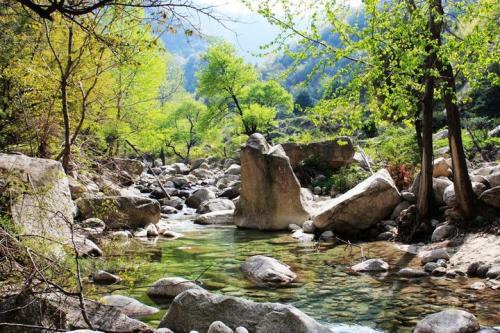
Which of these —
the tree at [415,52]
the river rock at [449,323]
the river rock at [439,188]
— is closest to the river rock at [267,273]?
the river rock at [449,323]

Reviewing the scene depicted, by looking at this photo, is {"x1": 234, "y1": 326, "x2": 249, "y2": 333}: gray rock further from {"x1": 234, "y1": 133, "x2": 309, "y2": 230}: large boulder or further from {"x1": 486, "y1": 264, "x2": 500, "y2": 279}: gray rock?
{"x1": 234, "y1": 133, "x2": 309, "y2": 230}: large boulder

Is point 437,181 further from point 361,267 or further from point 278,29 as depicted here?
point 278,29

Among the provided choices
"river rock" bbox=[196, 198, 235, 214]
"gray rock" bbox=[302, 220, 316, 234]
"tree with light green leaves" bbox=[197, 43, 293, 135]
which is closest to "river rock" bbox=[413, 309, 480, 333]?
"gray rock" bbox=[302, 220, 316, 234]

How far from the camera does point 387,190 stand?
14.6 meters

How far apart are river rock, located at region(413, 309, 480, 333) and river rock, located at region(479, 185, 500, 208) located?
5.76m

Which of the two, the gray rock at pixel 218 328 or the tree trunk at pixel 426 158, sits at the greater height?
the tree trunk at pixel 426 158

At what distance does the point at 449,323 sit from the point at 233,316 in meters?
2.73

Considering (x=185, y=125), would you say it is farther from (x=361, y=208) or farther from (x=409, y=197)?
(x=361, y=208)

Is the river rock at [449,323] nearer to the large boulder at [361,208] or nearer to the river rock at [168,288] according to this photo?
the river rock at [168,288]

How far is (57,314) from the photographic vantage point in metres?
5.86

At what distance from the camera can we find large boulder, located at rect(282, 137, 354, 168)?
954 inches

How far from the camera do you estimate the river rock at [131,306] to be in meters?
7.32

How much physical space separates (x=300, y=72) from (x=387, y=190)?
174 meters

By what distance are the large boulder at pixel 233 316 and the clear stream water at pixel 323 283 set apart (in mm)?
668
